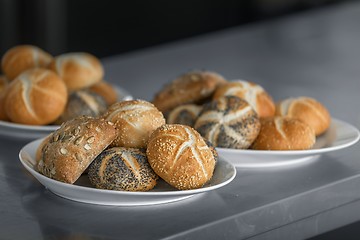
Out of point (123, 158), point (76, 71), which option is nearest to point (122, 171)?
point (123, 158)

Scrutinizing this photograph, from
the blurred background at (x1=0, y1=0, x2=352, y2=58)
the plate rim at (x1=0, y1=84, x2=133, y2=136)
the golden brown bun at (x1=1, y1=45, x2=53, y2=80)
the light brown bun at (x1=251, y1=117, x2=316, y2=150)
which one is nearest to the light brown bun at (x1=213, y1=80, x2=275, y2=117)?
the light brown bun at (x1=251, y1=117, x2=316, y2=150)

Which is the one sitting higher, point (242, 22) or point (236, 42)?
point (236, 42)

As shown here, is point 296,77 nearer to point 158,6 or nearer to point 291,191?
point 291,191

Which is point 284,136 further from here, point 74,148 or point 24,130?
point 24,130

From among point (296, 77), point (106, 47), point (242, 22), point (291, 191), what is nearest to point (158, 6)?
point (106, 47)

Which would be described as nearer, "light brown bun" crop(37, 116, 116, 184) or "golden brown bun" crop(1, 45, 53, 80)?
"light brown bun" crop(37, 116, 116, 184)

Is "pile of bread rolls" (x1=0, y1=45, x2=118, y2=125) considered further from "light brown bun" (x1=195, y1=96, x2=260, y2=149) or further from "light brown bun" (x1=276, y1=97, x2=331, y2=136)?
"light brown bun" (x1=276, y1=97, x2=331, y2=136)

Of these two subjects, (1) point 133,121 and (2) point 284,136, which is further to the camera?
(2) point 284,136
